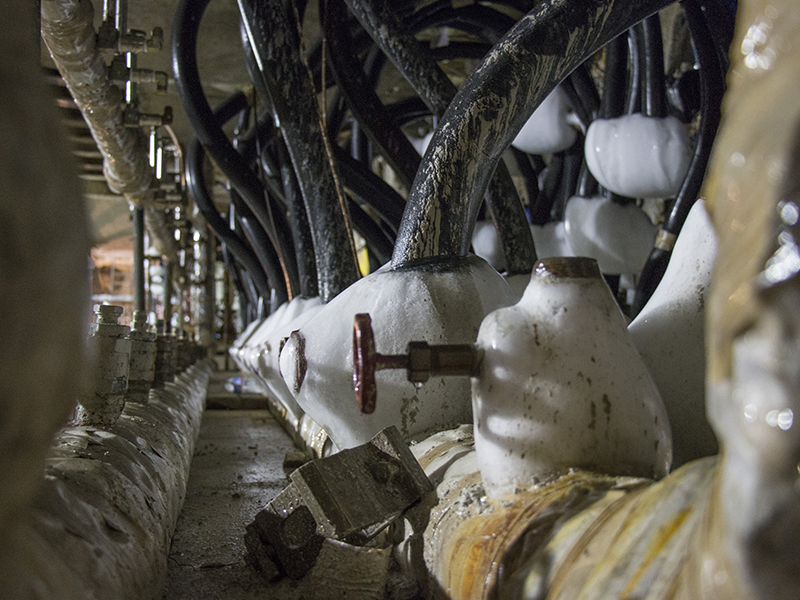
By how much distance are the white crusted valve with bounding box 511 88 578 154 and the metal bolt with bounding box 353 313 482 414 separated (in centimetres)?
172

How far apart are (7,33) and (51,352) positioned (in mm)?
202

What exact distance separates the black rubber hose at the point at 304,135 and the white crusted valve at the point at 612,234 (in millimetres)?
790

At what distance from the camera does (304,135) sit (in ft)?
5.37

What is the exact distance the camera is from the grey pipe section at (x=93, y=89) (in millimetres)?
1957

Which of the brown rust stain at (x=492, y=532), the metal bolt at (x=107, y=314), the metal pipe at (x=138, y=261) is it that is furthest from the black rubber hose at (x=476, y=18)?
the metal pipe at (x=138, y=261)

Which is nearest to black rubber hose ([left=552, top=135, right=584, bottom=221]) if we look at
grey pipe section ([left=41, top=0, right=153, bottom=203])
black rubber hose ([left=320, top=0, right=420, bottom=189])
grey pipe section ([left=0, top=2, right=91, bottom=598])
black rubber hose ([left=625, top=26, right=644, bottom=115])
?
black rubber hose ([left=625, top=26, right=644, bottom=115])

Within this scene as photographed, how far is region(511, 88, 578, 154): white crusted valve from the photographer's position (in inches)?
90.8

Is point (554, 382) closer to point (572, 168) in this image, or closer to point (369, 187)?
point (369, 187)

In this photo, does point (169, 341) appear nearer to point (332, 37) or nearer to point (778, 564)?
point (332, 37)

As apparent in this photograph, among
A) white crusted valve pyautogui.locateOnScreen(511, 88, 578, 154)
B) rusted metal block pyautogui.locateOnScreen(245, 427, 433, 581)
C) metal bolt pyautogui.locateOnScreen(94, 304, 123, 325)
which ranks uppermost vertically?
white crusted valve pyautogui.locateOnScreen(511, 88, 578, 154)

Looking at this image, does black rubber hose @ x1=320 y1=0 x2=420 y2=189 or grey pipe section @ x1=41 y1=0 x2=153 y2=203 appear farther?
grey pipe section @ x1=41 y1=0 x2=153 y2=203

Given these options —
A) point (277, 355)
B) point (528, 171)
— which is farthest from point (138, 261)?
point (528, 171)

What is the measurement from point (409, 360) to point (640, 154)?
53.1 inches

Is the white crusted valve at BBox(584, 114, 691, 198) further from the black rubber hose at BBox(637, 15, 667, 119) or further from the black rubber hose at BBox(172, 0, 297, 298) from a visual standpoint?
the black rubber hose at BBox(172, 0, 297, 298)
